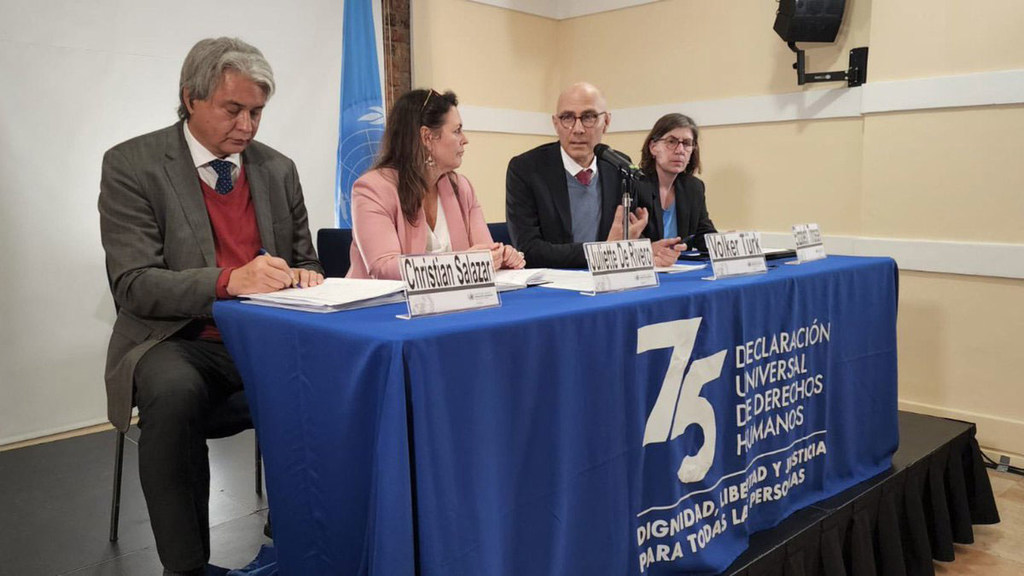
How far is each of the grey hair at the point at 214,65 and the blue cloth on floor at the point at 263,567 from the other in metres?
1.04

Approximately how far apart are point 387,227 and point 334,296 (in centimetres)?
63

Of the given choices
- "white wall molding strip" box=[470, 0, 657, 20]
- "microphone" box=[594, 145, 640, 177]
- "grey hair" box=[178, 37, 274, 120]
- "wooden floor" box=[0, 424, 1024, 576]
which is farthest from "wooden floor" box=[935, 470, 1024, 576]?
"white wall molding strip" box=[470, 0, 657, 20]

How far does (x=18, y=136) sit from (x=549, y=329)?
8.76ft

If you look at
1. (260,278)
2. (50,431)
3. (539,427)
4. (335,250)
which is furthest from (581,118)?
(50,431)

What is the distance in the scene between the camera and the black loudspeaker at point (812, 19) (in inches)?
127

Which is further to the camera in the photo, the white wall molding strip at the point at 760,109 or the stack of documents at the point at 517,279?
the white wall molding strip at the point at 760,109

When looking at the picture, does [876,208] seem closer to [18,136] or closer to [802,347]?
[802,347]

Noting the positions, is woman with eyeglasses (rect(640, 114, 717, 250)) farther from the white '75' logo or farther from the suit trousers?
the suit trousers

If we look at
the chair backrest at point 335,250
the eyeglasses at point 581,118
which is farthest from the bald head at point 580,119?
the chair backrest at point 335,250

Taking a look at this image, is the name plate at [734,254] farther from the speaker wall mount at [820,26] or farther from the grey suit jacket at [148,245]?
the speaker wall mount at [820,26]

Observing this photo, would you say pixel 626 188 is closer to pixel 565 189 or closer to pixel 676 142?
pixel 565 189

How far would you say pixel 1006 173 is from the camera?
9.46 feet

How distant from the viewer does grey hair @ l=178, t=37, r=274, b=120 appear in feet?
5.49

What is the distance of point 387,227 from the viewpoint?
6.24ft
